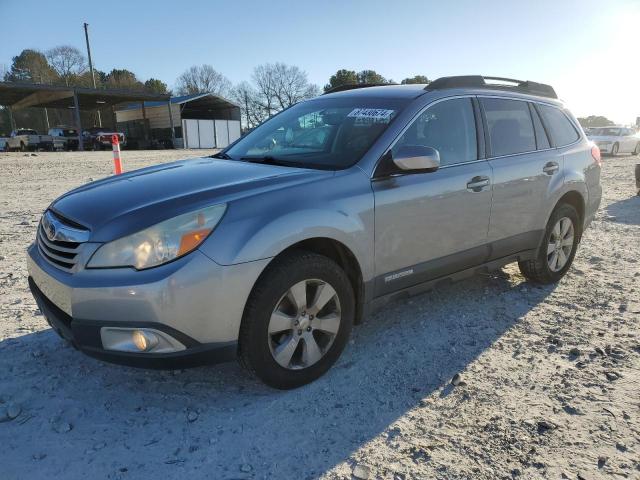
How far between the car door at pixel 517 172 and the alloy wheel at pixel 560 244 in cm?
31

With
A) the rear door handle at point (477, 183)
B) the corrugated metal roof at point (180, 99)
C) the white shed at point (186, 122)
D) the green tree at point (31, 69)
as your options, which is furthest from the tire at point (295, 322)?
the green tree at point (31, 69)

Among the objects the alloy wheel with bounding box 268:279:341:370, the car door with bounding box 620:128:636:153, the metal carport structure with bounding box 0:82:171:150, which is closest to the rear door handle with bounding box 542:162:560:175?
the alloy wheel with bounding box 268:279:341:370

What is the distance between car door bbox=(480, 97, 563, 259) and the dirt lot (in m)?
0.65

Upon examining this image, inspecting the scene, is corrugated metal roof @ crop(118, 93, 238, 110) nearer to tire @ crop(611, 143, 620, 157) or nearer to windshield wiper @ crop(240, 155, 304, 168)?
tire @ crop(611, 143, 620, 157)

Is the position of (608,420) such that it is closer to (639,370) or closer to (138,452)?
(639,370)

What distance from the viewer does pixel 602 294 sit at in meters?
4.50

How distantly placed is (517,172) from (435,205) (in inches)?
42.9

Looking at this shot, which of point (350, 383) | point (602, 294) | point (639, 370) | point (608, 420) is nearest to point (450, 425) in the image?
point (350, 383)

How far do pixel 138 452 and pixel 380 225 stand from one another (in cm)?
184

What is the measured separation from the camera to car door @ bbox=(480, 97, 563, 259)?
3.92m

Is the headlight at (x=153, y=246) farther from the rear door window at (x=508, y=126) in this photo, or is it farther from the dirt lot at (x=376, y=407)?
the rear door window at (x=508, y=126)

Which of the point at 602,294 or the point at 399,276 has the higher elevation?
the point at 399,276

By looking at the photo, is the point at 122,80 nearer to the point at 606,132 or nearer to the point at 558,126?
the point at 606,132

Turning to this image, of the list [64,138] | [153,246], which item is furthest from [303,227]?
[64,138]
